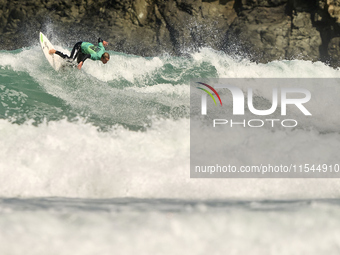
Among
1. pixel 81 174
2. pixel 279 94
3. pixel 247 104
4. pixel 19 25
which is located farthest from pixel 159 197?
pixel 19 25

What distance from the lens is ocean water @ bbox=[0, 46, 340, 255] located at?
1.57 metres

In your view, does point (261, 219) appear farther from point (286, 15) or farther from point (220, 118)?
point (286, 15)

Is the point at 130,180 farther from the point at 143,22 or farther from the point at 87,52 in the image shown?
the point at 143,22

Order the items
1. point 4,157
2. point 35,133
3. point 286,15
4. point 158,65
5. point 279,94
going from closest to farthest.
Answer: point 4,157 → point 35,133 → point 279,94 → point 158,65 → point 286,15

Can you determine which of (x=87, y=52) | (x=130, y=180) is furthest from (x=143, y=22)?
(x=130, y=180)

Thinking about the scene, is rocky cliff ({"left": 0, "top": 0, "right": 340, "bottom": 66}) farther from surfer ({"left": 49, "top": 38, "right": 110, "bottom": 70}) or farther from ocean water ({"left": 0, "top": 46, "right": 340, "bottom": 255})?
surfer ({"left": 49, "top": 38, "right": 110, "bottom": 70})

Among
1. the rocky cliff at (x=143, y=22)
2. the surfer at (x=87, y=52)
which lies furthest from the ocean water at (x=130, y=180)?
the rocky cliff at (x=143, y=22)

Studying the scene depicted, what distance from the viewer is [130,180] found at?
2.95m

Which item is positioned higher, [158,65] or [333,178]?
[158,65]

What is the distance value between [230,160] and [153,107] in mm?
1821

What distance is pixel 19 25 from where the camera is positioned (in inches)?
516

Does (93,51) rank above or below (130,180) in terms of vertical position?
above

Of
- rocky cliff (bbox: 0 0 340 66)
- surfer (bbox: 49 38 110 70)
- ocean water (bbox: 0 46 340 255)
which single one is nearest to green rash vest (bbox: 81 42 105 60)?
surfer (bbox: 49 38 110 70)

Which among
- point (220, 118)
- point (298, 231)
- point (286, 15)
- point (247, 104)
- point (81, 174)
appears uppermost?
point (286, 15)
